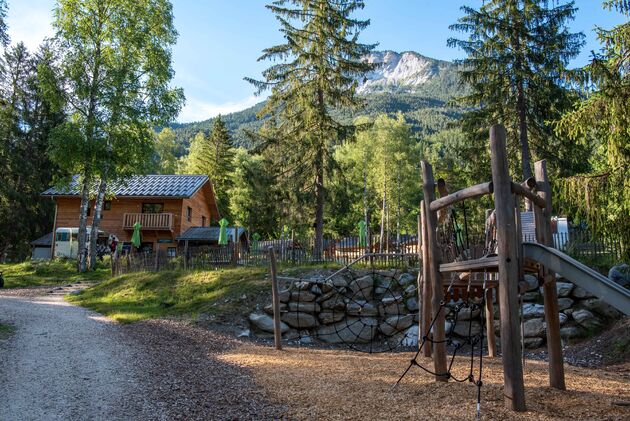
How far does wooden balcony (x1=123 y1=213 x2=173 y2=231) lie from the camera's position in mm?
33250

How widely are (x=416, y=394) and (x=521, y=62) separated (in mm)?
17999

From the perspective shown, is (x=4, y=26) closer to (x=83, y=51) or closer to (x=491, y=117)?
(x=83, y=51)

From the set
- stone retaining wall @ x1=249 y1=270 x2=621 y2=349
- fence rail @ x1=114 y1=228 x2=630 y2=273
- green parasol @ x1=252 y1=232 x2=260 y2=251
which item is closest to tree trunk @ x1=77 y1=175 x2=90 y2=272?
fence rail @ x1=114 y1=228 x2=630 y2=273

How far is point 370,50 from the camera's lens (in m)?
23.3

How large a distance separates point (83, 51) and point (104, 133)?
4.36 meters

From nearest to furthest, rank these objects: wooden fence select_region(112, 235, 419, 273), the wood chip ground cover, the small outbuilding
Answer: the wood chip ground cover, wooden fence select_region(112, 235, 419, 273), the small outbuilding

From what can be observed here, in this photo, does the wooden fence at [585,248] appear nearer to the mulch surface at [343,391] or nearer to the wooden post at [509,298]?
the mulch surface at [343,391]

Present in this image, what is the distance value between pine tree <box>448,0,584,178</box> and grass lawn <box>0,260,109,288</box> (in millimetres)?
20931

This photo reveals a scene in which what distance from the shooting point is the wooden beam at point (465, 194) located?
18.8 feet

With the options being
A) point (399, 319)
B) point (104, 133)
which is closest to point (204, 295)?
point (399, 319)

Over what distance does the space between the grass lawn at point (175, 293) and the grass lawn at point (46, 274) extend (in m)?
5.05

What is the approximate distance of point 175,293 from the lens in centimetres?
1728

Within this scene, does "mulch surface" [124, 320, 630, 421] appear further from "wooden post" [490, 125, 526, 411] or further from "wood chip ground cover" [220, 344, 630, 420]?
"wooden post" [490, 125, 526, 411]

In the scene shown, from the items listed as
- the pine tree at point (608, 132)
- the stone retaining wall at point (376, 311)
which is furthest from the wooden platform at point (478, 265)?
the stone retaining wall at point (376, 311)
